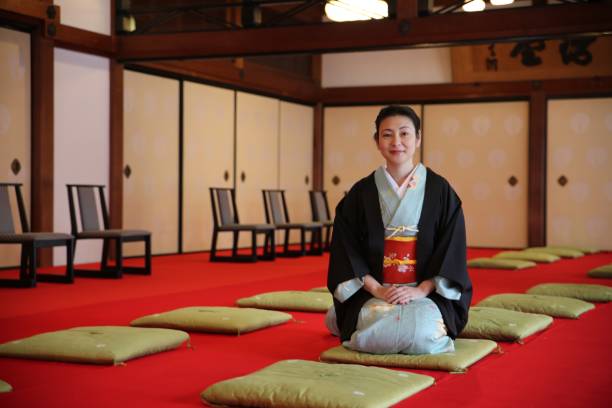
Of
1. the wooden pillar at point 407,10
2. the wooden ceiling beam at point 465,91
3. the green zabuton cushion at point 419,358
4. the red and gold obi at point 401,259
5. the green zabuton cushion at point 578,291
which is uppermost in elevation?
the wooden pillar at point 407,10

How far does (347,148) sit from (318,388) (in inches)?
384

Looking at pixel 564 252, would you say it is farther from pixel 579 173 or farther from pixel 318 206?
pixel 318 206

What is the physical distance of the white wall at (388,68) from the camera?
11609 millimetres

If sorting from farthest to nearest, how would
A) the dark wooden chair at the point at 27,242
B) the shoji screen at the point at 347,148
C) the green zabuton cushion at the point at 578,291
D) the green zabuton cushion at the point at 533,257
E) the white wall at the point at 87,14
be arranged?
the shoji screen at the point at 347,148 < the green zabuton cushion at the point at 533,257 < the white wall at the point at 87,14 < the dark wooden chair at the point at 27,242 < the green zabuton cushion at the point at 578,291

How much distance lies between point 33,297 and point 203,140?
15.1ft

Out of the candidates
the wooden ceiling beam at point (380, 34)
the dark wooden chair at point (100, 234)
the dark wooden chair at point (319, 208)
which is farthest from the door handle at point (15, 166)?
the dark wooden chair at point (319, 208)

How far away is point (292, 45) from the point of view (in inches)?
305

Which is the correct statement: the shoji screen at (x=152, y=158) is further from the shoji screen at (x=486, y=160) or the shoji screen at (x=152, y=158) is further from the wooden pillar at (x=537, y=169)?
the wooden pillar at (x=537, y=169)

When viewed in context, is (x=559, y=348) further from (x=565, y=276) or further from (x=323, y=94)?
(x=323, y=94)

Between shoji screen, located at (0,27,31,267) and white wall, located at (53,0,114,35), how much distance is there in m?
0.45

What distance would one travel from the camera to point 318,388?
2.69m

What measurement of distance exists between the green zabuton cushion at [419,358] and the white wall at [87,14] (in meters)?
5.37

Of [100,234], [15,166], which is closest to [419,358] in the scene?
[100,234]

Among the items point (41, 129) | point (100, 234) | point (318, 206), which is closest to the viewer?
point (100, 234)
